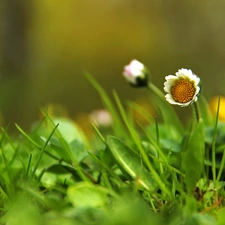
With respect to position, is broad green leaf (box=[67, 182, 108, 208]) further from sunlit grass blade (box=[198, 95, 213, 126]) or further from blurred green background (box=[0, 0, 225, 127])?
blurred green background (box=[0, 0, 225, 127])

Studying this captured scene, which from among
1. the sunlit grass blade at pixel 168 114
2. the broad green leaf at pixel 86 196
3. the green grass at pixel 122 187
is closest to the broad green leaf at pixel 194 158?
the green grass at pixel 122 187

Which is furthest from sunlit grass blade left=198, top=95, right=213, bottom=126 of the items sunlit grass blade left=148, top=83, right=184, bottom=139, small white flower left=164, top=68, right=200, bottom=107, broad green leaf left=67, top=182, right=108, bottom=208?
broad green leaf left=67, top=182, right=108, bottom=208

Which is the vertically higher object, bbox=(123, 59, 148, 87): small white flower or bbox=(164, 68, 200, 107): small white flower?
bbox=(164, 68, 200, 107): small white flower

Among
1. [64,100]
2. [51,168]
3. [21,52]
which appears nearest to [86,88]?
[64,100]

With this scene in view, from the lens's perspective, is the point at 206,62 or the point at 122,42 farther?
the point at 122,42

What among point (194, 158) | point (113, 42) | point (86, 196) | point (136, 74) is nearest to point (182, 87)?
point (194, 158)

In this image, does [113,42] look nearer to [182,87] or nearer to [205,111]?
[205,111]

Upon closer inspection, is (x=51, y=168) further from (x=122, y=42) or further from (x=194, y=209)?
(x=122, y=42)
